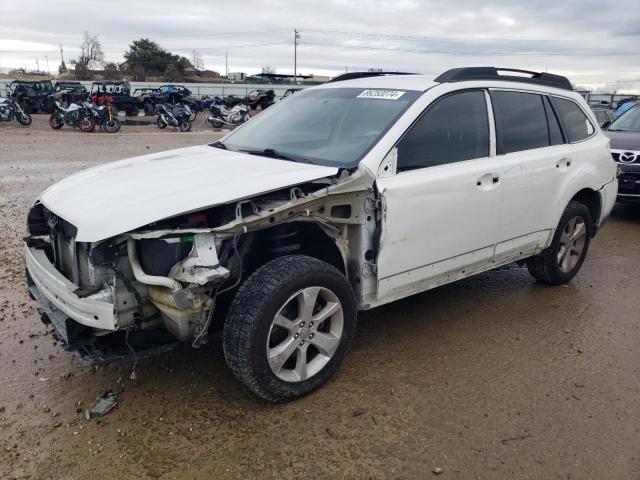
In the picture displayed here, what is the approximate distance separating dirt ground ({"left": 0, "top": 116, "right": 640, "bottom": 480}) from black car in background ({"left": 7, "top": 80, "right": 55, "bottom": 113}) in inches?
1028

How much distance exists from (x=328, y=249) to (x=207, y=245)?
3.15ft

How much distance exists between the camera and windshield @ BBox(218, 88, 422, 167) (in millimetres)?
3457

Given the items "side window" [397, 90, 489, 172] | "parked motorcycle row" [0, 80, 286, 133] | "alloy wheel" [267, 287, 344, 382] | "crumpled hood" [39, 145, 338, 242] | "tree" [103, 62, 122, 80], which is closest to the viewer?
"crumpled hood" [39, 145, 338, 242]

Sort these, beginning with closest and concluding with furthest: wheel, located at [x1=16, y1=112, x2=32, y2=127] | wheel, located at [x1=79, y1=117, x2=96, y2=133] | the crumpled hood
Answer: the crumpled hood
wheel, located at [x1=79, y1=117, x2=96, y2=133]
wheel, located at [x1=16, y1=112, x2=32, y2=127]

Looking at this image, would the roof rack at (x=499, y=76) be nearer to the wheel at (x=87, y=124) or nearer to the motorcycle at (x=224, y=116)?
the wheel at (x=87, y=124)

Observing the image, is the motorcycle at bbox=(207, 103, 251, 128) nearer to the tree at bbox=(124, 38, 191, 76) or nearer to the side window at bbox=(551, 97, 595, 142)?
the side window at bbox=(551, 97, 595, 142)

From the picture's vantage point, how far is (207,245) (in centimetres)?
269

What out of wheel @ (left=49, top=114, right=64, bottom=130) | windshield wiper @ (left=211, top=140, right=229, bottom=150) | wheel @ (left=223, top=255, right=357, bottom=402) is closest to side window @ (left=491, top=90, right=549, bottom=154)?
wheel @ (left=223, top=255, right=357, bottom=402)

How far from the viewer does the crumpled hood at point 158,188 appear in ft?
8.59

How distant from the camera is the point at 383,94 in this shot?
3758 mm

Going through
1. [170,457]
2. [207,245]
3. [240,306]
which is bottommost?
[170,457]

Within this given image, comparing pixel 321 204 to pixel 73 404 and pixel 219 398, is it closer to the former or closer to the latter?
pixel 219 398

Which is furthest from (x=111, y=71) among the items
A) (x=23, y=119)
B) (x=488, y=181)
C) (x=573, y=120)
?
(x=488, y=181)

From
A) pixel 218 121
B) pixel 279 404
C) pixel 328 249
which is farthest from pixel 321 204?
pixel 218 121
